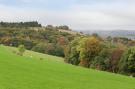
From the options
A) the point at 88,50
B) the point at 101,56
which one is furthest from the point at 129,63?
the point at 88,50

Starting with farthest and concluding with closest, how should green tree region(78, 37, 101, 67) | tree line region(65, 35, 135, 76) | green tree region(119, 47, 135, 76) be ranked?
green tree region(78, 37, 101, 67) < tree line region(65, 35, 135, 76) < green tree region(119, 47, 135, 76)

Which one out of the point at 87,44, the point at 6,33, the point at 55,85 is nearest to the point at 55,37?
the point at 6,33

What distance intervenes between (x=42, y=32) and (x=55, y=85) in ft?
463

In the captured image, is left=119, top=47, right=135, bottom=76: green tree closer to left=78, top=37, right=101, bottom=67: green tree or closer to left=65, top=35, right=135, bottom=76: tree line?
left=65, top=35, right=135, bottom=76: tree line

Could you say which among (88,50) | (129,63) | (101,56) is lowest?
(129,63)

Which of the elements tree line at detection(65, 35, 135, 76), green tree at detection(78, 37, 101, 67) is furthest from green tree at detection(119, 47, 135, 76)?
green tree at detection(78, 37, 101, 67)

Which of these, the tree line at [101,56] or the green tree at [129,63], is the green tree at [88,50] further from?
the green tree at [129,63]

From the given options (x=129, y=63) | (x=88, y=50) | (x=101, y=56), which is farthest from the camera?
(x=88, y=50)

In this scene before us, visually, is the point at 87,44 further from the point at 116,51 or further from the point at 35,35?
the point at 35,35

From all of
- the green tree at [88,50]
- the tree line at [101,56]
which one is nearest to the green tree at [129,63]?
the tree line at [101,56]

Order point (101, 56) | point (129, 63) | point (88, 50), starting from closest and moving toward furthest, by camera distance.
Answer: point (129, 63)
point (101, 56)
point (88, 50)

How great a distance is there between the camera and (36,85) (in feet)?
78.6

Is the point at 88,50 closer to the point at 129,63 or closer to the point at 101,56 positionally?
the point at 101,56

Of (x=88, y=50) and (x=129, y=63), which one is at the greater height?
(x=88, y=50)
